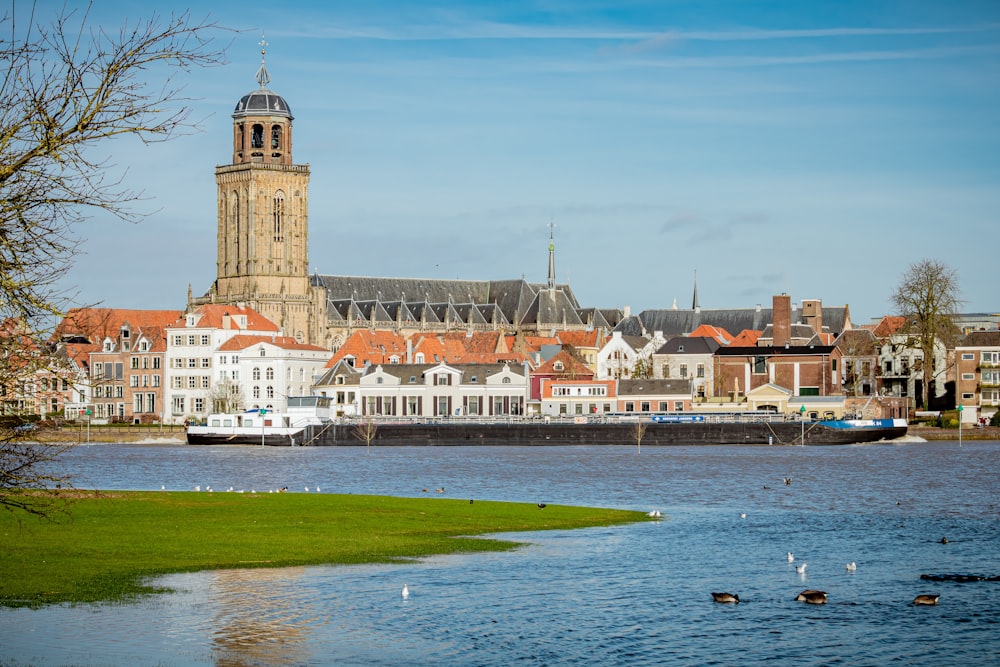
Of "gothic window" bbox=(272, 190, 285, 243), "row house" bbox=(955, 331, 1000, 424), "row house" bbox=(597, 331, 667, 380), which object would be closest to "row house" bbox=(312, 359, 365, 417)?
"row house" bbox=(597, 331, 667, 380)

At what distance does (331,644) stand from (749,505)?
31300 millimetres

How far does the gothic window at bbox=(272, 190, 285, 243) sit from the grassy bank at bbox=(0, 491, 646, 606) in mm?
139761

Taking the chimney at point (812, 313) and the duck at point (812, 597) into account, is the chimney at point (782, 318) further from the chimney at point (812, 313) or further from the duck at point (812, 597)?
the duck at point (812, 597)

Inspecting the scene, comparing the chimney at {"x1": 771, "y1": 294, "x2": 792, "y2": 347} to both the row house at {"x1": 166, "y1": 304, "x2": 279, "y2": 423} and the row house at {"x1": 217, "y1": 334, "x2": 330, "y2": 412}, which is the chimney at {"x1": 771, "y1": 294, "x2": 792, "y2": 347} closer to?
the row house at {"x1": 217, "y1": 334, "x2": 330, "y2": 412}

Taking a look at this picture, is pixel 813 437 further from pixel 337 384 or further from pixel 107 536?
pixel 107 536

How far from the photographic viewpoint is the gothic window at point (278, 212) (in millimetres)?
188000

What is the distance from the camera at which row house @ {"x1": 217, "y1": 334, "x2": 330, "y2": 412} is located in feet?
486

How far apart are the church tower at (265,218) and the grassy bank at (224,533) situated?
134543 millimetres

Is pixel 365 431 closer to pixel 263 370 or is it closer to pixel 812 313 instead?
pixel 263 370

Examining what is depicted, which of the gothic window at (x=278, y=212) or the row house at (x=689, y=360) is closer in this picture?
the row house at (x=689, y=360)

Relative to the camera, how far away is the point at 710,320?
18638 cm

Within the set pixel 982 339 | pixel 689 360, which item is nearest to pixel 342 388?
pixel 689 360

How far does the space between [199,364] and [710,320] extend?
6894 centimetres

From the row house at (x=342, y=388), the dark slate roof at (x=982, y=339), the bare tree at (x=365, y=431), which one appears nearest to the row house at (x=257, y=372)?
the row house at (x=342, y=388)
